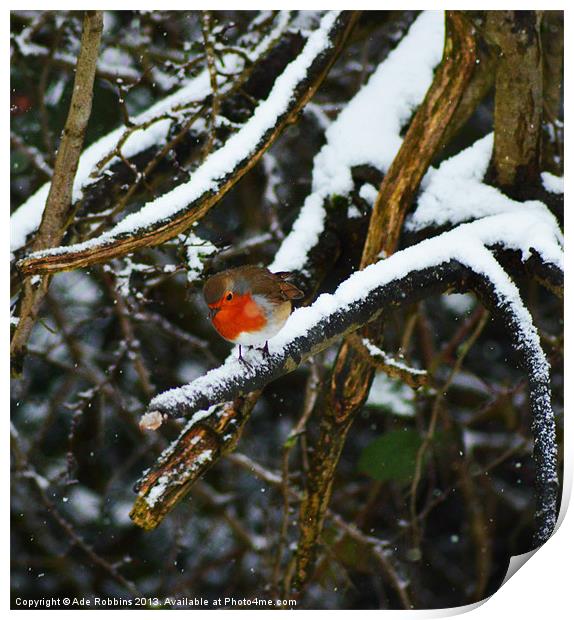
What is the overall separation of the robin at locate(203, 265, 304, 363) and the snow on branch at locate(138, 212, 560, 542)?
0.05 metres

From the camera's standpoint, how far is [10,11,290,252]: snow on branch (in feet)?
3.47

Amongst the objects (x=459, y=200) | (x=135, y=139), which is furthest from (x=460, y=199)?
(x=135, y=139)

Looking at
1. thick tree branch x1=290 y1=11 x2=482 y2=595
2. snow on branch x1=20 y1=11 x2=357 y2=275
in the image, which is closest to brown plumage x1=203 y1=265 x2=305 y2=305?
snow on branch x1=20 y1=11 x2=357 y2=275

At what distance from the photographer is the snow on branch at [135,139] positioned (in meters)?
1.06

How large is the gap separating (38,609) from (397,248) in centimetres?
67

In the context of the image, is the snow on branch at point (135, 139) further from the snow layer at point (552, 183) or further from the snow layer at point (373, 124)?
the snow layer at point (552, 183)

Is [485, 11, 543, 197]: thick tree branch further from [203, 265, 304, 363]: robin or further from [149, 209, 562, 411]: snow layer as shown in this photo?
[203, 265, 304, 363]: robin

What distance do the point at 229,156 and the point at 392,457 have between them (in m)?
0.54

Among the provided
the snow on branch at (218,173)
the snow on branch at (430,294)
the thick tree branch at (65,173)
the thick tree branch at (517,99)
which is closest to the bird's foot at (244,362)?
the snow on branch at (430,294)

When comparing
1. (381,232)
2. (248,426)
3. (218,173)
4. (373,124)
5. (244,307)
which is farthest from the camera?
(248,426)

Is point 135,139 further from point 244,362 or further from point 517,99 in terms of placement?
point 517,99

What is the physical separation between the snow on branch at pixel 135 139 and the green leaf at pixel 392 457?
0.58 m

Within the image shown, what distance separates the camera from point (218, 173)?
3.15 feet
